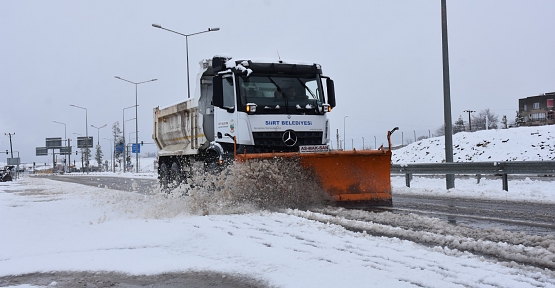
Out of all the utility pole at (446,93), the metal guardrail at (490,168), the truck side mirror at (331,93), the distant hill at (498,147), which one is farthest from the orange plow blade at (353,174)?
the distant hill at (498,147)

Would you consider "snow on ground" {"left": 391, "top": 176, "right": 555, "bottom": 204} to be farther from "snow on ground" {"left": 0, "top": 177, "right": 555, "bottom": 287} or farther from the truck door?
the truck door

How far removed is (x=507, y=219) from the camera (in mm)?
7160

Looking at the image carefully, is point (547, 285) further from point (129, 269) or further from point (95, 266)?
point (95, 266)

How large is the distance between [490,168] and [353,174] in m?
5.70

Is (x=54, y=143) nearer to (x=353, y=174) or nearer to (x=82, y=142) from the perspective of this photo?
(x=82, y=142)

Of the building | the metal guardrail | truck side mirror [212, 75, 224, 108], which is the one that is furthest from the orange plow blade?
the building

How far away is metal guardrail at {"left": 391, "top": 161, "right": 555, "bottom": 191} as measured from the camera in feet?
39.9

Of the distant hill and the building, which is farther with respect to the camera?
the building

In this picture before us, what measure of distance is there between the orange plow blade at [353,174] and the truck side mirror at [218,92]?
1.74 meters

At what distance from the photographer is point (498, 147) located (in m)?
27.3

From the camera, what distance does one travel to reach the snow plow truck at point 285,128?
9.28 metres

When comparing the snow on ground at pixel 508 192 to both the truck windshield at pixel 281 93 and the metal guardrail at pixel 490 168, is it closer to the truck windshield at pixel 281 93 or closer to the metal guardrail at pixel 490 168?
the metal guardrail at pixel 490 168

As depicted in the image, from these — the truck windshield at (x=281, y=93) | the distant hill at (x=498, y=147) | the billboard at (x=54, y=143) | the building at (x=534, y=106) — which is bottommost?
the distant hill at (x=498, y=147)

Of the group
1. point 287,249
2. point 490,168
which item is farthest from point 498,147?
point 287,249
